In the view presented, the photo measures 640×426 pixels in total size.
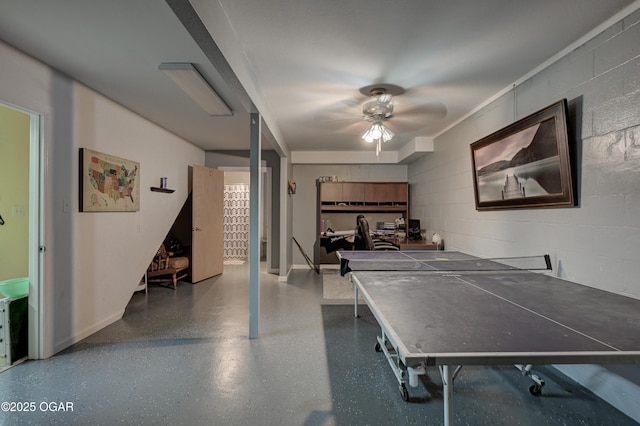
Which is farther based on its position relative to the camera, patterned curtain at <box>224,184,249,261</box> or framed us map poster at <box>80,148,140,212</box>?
patterned curtain at <box>224,184,249,261</box>

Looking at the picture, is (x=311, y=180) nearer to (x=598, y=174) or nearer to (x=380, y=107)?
(x=380, y=107)

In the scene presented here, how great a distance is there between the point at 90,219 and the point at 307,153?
3878 mm

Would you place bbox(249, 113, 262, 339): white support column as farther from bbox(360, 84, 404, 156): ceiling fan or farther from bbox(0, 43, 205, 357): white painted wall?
bbox(0, 43, 205, 357): white painted wall

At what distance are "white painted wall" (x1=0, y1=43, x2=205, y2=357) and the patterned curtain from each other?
10.8 ft

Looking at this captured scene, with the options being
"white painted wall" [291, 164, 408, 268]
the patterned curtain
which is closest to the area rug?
"white painted wall" [291, 164, 408, 268]

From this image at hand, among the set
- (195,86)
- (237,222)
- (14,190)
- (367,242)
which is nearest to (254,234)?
(195,86)

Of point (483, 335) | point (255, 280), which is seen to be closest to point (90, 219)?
point (255, 280)

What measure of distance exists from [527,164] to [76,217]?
13.4 feet

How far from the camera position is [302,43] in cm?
216

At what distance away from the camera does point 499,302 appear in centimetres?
169

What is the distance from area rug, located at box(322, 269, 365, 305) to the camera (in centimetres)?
400

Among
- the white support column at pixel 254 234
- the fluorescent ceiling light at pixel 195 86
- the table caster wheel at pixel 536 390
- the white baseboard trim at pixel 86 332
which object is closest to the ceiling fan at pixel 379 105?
the white support column at pixel 254 234

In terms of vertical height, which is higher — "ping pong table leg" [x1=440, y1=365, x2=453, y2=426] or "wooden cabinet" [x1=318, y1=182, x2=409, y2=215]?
"wooden cabinet" [x1=318, y1=182, x2=409, y2=215]

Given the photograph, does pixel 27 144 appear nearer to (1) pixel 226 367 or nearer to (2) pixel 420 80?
(1) pixel 226 367
